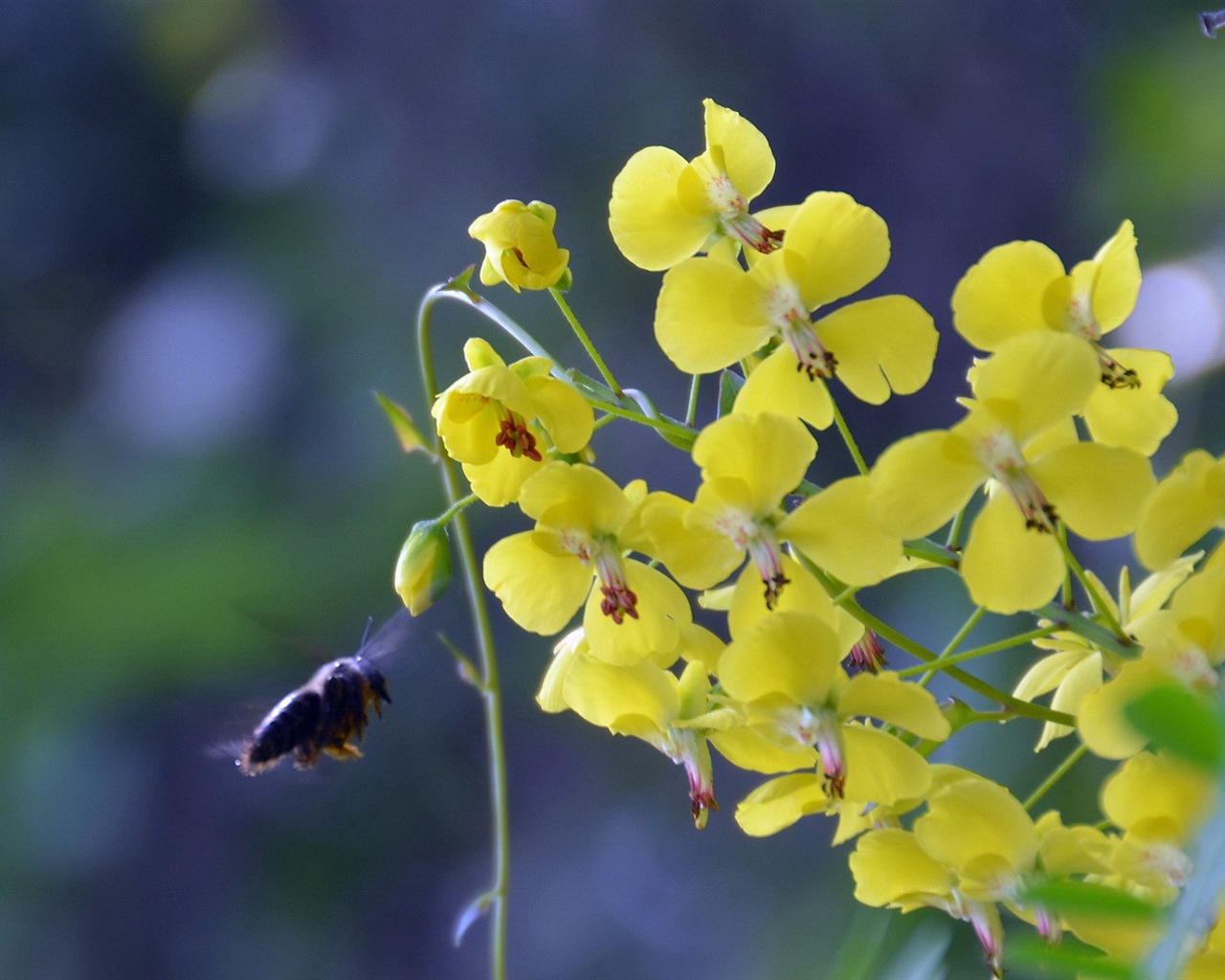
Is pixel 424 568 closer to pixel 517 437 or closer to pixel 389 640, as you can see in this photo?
pixel 517 437

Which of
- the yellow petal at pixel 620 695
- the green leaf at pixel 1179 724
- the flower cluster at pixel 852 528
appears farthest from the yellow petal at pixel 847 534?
the green leaf at pixel 1179 724

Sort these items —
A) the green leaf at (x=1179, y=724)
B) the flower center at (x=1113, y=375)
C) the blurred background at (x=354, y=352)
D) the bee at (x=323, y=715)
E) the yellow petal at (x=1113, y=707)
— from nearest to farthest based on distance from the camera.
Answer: the green leaf at (x=1179, y=724)
the yellow petal at (x=1113, y=707)
the flower center at (x=1113, y=375)
the bee at (x=323, y=715)
the blurred background at (x=354, y=352)

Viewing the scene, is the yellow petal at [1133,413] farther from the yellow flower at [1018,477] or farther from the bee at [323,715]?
the bee at [323,715]

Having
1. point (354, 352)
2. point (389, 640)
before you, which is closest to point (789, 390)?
point (389, 640)

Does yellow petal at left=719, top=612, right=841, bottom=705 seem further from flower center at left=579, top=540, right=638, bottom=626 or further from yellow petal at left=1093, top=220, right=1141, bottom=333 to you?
yellow petal at left=1093, top=220, right=1141, bottom=333

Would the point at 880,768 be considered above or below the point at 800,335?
below

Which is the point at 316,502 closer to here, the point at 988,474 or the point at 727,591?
A: the point at 727,591

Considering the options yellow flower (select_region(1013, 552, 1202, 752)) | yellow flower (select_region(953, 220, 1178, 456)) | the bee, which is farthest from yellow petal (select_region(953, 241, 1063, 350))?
the bee
